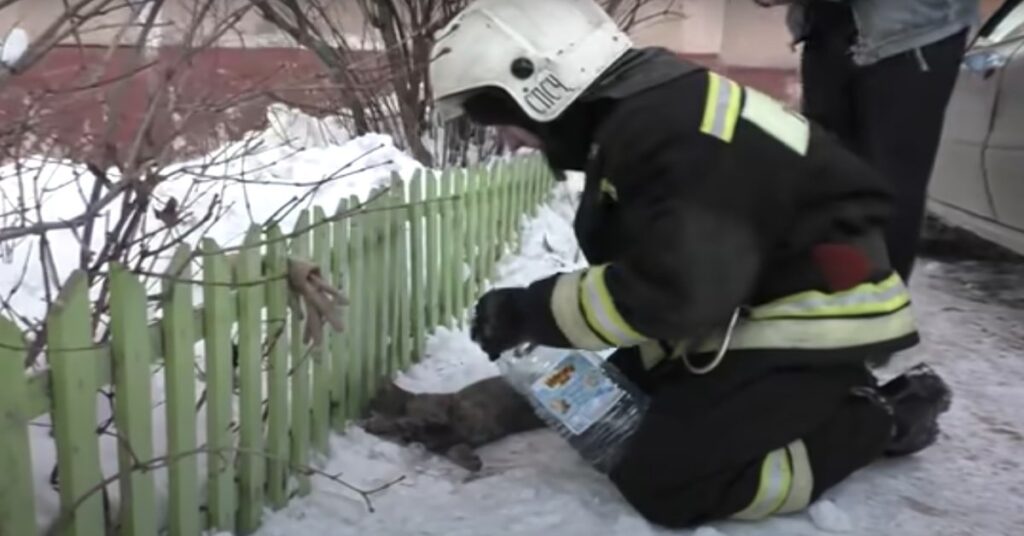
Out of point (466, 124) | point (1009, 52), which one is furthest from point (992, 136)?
point (466, 124)

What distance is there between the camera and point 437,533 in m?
2.60

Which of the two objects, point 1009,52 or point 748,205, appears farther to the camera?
point 1009,52

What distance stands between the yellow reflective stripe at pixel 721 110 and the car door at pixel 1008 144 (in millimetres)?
2707

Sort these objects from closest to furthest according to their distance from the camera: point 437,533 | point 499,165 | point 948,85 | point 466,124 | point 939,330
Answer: point 437,533, point 948,85, point 939,330, point 499,165, point 466,124

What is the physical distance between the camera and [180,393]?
229cm

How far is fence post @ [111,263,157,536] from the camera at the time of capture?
2.07 metres

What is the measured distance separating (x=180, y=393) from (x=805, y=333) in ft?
4.47

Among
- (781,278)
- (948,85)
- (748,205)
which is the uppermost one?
(948,85)

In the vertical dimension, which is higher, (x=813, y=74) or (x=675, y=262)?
(x=813, y=74)

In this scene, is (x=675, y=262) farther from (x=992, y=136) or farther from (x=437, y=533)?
(x=992, y=136)

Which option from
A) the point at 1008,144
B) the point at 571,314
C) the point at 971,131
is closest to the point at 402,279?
the point at 571,314

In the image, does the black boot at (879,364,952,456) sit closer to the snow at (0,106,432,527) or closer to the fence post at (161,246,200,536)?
the snow at (0,106,432,527)

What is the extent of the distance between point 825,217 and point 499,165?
10.1ft

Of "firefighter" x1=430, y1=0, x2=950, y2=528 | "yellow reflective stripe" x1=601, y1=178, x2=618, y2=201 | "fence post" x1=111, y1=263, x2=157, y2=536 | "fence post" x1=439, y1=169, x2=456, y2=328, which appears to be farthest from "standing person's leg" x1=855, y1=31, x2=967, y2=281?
"fence post" x1=111, y1=263, x2=157, y2=536
